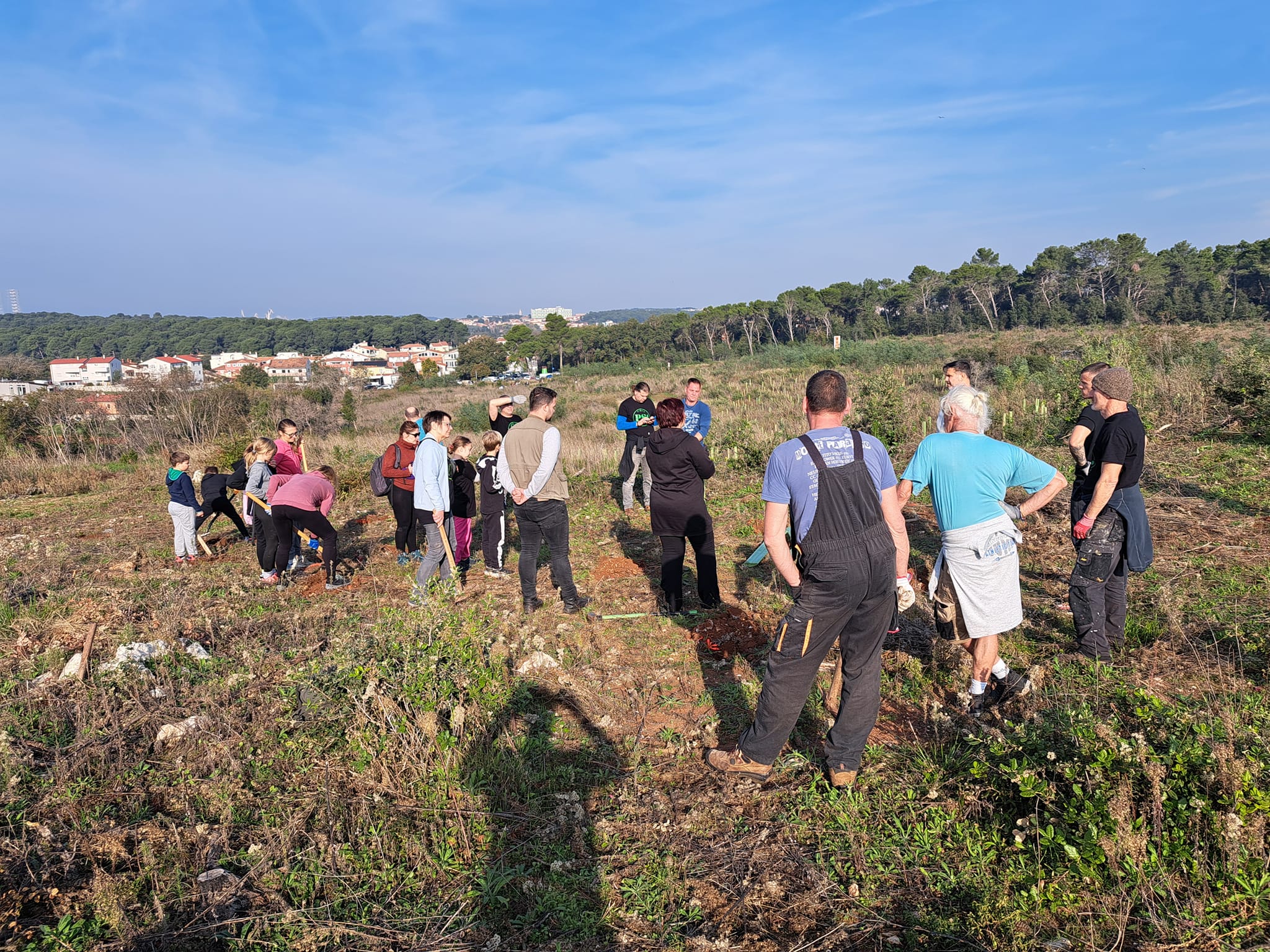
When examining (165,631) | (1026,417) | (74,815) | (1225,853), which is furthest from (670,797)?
(1026,417)

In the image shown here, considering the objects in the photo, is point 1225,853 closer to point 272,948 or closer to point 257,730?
point 272,948

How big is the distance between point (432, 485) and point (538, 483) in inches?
49.4

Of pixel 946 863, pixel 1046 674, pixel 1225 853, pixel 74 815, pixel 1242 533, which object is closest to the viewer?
pixel 1225 853

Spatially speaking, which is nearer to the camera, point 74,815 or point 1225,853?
point 1225,853

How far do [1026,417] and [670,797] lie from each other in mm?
10463

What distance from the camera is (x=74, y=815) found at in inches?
130

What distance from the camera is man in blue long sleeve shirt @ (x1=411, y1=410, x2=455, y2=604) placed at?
243 inches

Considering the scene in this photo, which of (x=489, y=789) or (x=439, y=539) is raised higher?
(x=439, y=539)

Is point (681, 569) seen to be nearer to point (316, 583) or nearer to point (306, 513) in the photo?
point (306, 513)

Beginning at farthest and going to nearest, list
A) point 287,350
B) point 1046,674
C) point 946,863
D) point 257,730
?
point 287,350 < point 1046,674 < point 257,730 < point 946,863

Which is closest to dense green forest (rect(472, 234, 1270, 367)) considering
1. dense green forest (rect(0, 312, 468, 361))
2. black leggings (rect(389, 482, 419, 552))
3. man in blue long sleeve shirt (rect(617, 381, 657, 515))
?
man in blue long sleeve shirt (rect(617, 381, 657, 515))

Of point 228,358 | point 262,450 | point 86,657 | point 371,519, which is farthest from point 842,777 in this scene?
point 228,358

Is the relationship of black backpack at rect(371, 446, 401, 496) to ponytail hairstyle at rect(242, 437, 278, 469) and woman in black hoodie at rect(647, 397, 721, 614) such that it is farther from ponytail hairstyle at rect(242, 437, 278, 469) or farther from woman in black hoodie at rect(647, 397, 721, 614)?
woman in black hoodie at rect(647, 397, 721, 614)

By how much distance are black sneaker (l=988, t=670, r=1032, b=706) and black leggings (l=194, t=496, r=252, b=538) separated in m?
8.46
